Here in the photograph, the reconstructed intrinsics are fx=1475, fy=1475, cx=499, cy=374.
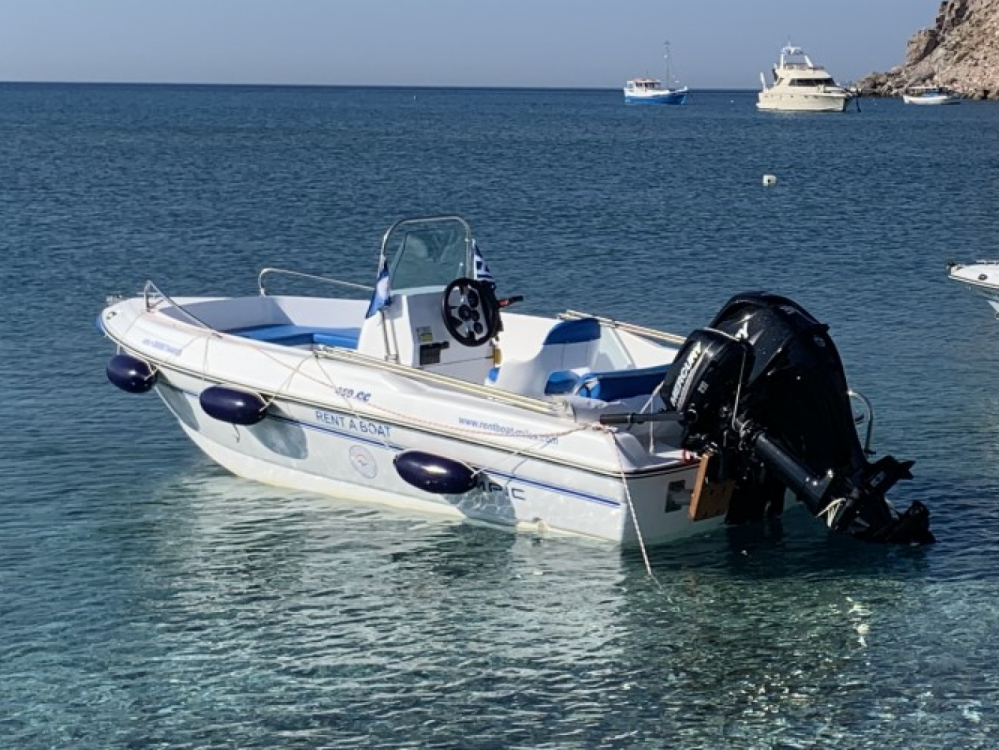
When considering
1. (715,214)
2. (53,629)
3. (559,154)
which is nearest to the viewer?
(53,629)

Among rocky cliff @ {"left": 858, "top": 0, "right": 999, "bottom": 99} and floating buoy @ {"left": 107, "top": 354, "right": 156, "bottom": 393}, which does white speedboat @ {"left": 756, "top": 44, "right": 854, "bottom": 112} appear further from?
floating buoy @ {"left": 107, "top": 354, "right": 156, "bottom": 393}

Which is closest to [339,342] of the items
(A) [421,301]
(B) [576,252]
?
(A) [421,301]

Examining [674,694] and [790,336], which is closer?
[674,694]

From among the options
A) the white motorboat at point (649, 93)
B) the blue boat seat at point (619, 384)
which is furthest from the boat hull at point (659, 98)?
the blue boat seat at point (619, 384)

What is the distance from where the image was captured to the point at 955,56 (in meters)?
151

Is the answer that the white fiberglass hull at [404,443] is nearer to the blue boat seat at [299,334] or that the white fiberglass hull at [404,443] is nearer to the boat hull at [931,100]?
the blue boat seat at [299,334]

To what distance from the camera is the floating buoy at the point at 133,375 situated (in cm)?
1277

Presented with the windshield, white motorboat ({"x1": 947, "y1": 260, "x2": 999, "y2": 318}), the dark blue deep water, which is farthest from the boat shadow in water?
white motorboat ({"x1": 947, "y1": 260, "x2": 999, "y2": 318})

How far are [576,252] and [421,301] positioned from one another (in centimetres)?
1773

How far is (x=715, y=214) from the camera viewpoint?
Answer: 127 ft

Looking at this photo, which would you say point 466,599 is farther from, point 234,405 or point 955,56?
point 955,56

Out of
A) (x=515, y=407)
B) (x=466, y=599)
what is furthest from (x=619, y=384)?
(x=466, y=599)

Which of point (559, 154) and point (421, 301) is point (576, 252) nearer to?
point (421, 301)

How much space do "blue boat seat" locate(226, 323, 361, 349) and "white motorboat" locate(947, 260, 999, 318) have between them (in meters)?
9.37
